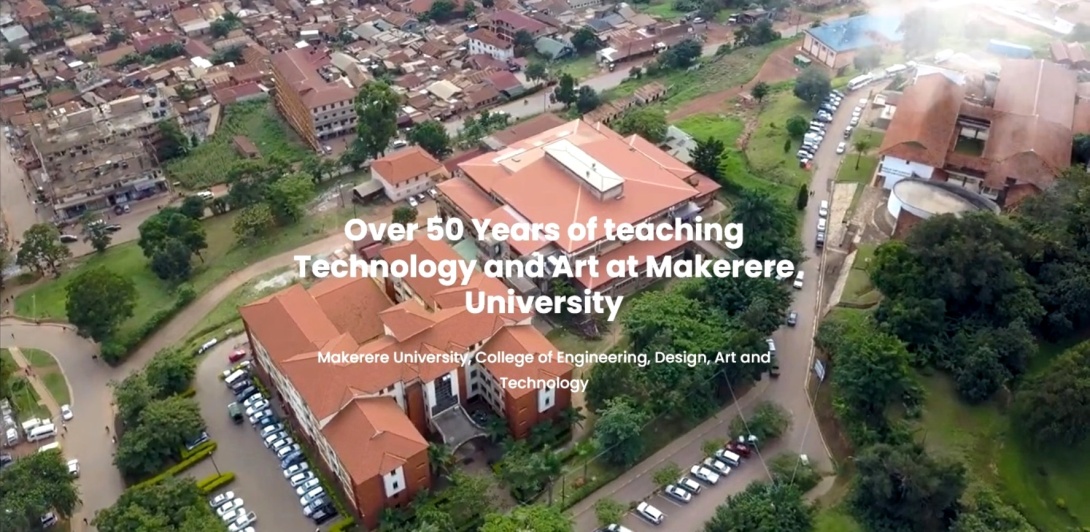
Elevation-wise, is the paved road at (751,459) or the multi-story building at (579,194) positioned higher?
the multi-story building at (579,194)

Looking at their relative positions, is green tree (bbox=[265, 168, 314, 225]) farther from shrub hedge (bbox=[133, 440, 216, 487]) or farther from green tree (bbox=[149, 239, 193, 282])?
shrub hedge (bbox=[133, 440, 216, 487])

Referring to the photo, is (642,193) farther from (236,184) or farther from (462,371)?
(236,184)

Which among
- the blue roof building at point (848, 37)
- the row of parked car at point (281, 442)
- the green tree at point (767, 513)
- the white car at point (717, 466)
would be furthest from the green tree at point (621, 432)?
the blue roof building at point (848, 37)

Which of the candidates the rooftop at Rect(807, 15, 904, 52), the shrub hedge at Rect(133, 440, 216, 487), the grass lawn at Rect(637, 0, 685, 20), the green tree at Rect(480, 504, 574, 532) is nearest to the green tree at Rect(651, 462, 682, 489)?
the green tree at Rect(480, 504, 574, 532)

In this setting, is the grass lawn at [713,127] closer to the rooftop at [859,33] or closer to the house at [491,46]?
the rooftop at [859,33]

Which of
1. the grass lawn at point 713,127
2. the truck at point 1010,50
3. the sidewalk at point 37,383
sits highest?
the truck at point 1010,50

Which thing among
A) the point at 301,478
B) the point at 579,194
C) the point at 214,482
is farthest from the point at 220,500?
the point at 579,194

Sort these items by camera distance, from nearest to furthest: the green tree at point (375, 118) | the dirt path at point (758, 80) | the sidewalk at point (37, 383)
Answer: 1. the sidewalk at point (37, 383)
2. the green tree at point (375, 118)
3. the dirt path at point (758, 80)
